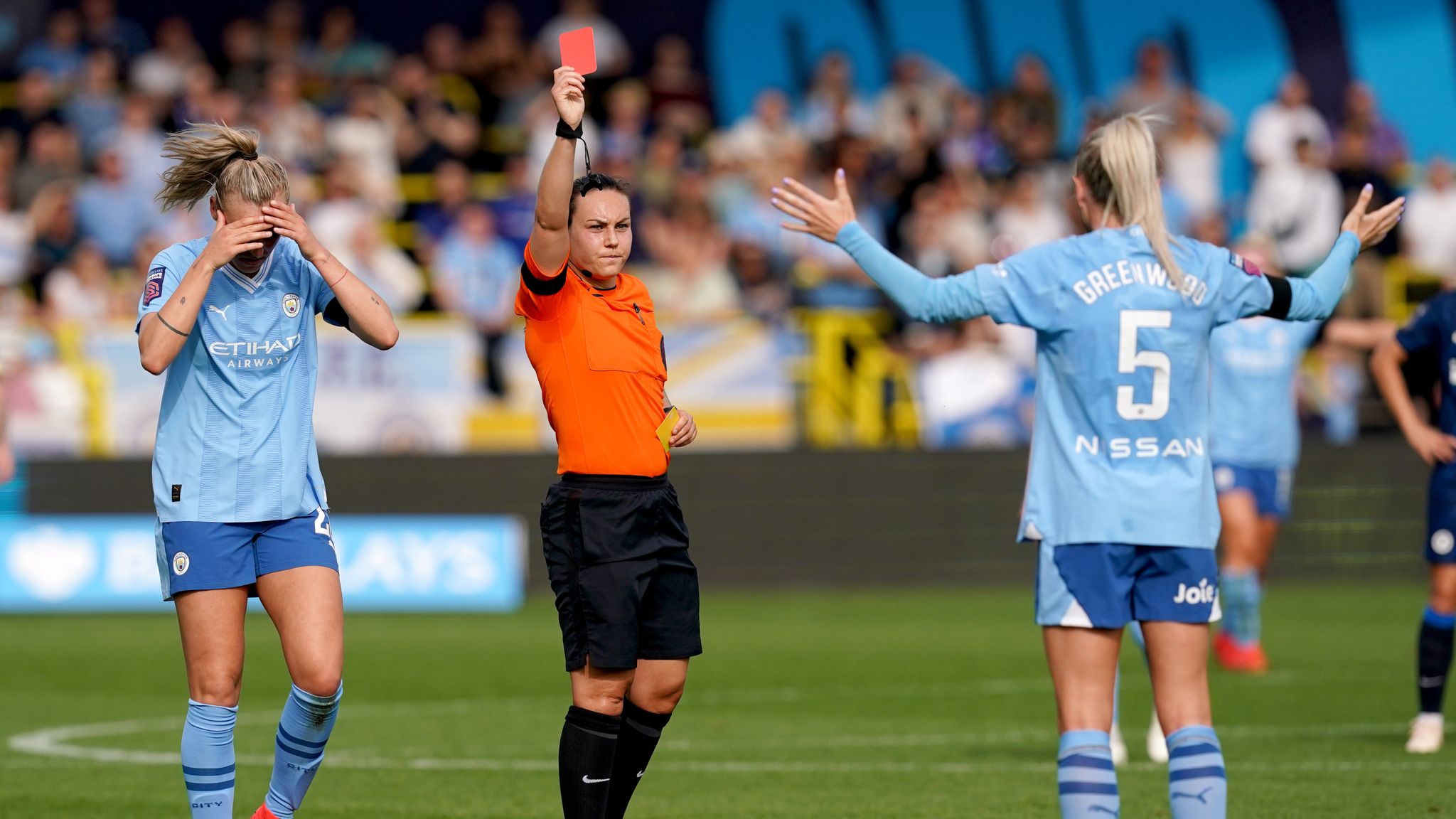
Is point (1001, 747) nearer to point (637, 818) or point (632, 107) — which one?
point (637, 818)

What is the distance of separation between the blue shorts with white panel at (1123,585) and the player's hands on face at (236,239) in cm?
261

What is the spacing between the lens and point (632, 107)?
20.9 metres

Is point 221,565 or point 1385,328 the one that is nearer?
point 221,565

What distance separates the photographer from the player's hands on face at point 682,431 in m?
6.57

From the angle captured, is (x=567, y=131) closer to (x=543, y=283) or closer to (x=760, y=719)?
(x=543, y=283)

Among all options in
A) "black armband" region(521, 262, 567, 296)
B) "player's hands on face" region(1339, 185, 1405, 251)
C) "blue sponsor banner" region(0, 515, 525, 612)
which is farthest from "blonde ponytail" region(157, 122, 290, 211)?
"blue sponsor banner" region(0, 515, 525, 612)

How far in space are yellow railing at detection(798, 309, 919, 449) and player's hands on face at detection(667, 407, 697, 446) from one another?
10856mm

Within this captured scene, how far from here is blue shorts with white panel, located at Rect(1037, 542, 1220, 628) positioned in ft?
18.2

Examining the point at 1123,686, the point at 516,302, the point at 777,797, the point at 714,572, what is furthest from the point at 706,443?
the point at 516,302

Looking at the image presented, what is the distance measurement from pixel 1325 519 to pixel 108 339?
10728 mm

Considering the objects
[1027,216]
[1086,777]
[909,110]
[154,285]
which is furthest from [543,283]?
[909,110]

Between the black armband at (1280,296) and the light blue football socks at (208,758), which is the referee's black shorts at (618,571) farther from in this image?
the black armband at (1280,296)

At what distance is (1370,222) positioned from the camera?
6.21 metres

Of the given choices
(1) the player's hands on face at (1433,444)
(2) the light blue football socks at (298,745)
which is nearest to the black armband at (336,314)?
(2) the light blue football socks at (298,745)
